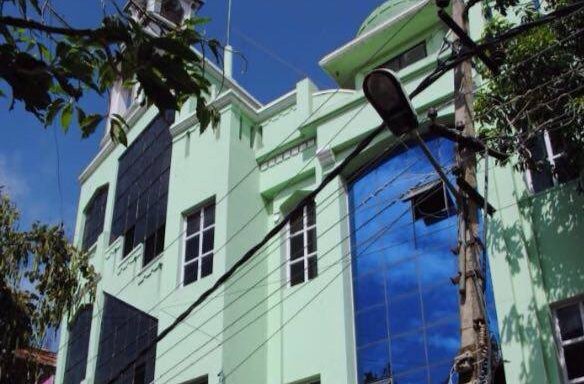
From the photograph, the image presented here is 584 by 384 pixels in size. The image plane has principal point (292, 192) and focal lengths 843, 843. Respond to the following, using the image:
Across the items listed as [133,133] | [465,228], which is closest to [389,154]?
[465,228]

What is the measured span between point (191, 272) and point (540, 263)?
7.18 metres

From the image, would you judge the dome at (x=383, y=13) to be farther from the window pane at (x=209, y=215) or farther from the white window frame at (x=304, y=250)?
the window pane at (x=209, y=215)

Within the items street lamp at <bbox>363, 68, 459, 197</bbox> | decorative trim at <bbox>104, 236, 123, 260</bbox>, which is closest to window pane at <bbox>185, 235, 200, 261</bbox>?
decorative trim at <bbox>104, 236, 123, 260</bbox>

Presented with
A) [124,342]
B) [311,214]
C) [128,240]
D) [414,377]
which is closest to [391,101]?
[414,377]

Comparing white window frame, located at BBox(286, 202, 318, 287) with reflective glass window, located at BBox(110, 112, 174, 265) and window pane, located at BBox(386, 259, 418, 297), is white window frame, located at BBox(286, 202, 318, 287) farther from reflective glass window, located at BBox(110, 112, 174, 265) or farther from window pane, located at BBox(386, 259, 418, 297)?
reflective glass window, located at BBox(110, 112, 174, 265)

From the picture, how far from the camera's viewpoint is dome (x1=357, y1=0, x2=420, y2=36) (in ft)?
58.9

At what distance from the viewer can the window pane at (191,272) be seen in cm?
1617

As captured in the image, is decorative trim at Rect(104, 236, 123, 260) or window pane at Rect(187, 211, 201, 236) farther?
decorative trim at Rect(104, 236, 123, 260)

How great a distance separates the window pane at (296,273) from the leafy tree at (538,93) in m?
5.16

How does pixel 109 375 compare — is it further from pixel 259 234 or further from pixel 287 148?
pixel 287 148

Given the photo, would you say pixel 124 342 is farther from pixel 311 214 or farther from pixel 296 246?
pixel 311 214

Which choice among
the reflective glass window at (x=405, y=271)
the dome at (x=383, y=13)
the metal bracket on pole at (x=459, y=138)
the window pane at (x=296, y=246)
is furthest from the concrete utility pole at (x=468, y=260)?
the dome at (x=383, y=13)

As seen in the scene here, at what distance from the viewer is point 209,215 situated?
54.8ft

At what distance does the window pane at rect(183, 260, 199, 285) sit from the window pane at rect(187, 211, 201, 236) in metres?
0.80
